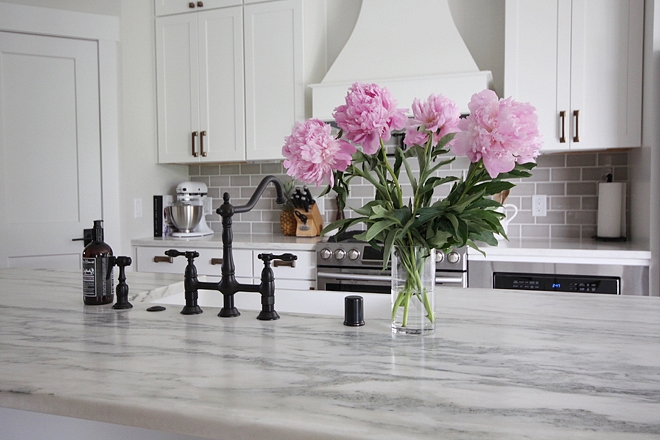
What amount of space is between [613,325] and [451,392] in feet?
2.07

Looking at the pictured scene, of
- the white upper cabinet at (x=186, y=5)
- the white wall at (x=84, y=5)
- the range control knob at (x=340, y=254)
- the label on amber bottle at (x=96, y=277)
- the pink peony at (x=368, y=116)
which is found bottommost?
the range control knob at (x=340, y=254)

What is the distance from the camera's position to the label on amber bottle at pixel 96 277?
1509mm

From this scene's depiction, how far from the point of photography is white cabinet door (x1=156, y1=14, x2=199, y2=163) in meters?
3.65

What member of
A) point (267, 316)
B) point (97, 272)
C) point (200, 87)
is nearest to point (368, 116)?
point (267, 316)

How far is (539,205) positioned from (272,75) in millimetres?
1870

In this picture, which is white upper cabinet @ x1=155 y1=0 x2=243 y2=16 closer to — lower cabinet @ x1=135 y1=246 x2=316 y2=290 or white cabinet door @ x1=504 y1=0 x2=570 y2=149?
lower cabinet @ x1=135 y1=246 x2=316 y2=290

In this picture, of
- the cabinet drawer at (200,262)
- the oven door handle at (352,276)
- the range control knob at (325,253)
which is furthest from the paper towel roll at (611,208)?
the cabinet drawer at (200,262)

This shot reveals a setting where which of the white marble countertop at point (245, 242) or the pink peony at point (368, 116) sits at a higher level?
the pink peony at point (368, 116)

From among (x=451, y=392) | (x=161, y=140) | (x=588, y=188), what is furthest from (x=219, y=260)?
(x=451, y=392)

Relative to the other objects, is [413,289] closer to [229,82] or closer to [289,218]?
[289,218]

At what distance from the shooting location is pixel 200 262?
3418 millimetres

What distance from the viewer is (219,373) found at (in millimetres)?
926

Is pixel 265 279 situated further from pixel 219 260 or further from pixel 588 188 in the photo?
pixel 588 188

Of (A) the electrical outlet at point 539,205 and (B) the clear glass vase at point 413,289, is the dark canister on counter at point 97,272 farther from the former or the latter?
(A) the electrical outlet at point 539,205
